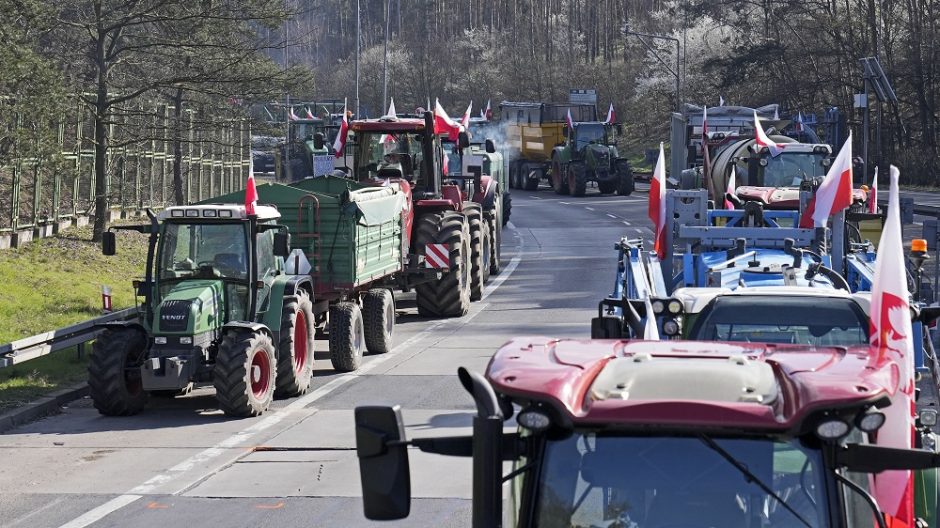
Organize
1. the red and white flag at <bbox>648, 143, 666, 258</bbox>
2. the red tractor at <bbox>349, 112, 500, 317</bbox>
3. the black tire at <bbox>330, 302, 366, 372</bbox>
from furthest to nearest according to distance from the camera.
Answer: the red tractor at <bbox>349, 112, 500, 317</bbox> < the black tire at <bbox>330, 302, 366, 372</bbox> < the red and white flag at <bbox>648, 143, 666, 258</bbox>

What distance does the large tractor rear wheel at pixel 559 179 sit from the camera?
56375 mm

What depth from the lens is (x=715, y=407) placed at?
4.09 meters

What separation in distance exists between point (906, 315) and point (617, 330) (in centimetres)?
320

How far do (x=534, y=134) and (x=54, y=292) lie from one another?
124 ft

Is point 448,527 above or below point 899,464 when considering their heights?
below

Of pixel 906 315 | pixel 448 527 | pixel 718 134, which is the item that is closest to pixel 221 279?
pixel 448 527

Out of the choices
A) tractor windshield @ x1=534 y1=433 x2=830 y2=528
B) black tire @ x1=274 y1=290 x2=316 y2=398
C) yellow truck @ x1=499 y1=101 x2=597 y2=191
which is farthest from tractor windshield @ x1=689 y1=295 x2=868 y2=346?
yellow truck @ x1=499 y1=101 x2=597 y2=191

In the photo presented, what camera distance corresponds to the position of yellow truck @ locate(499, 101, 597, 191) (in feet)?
191

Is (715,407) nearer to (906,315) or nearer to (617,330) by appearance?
(906,315)

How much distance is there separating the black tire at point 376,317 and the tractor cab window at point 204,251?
373 centimetres

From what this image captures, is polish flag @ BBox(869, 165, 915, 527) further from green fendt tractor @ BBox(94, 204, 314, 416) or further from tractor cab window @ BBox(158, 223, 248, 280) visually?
tractor cab window @ BBox(158, 223, 248, 280)

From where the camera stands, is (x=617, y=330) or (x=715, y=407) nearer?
(x=715, y=407)

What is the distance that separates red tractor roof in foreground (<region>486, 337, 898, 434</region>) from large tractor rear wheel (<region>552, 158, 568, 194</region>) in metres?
51.7

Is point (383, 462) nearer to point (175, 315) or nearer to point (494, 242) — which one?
point (175, 315)
